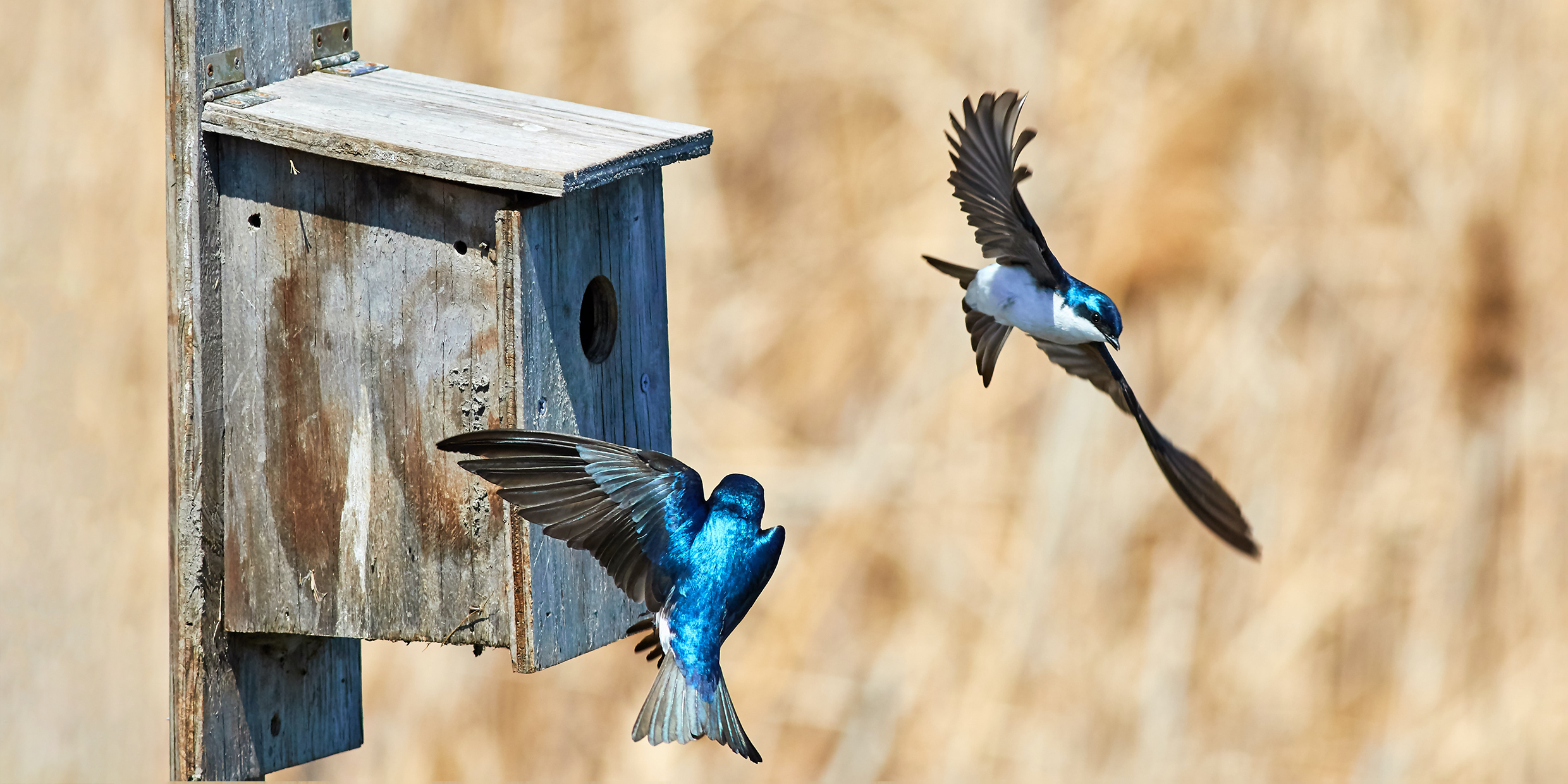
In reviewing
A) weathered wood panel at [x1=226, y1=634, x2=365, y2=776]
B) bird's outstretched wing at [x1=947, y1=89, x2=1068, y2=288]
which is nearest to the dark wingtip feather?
bird's outstretched wing at [x1=947, y1=89, x2=1068, y2=288]

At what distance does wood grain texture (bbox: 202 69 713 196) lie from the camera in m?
2.84

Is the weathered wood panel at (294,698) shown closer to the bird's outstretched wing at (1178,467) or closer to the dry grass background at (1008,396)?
the bird's outstretched wing at (1178,467)

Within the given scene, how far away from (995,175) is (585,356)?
2.55 feet

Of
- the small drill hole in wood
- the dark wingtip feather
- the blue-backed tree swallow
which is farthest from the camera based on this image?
the small drill hole in wood

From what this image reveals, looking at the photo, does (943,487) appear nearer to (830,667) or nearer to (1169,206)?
(830,667)

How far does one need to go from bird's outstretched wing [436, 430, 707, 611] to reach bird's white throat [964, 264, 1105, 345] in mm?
750

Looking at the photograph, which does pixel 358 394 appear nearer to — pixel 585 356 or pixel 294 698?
pixel 585 356

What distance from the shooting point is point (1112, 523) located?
5.89m

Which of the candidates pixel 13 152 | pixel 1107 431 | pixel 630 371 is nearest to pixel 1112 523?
pixel 1107 431

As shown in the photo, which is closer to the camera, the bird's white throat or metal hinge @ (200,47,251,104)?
metal hinge @ (200,47,251,104)

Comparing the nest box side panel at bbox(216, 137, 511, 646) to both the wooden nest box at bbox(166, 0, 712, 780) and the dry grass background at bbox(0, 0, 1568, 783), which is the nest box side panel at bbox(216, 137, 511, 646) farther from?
the dry grass background at bbox(0, 0, 1568, 783)

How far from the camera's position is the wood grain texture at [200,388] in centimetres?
300

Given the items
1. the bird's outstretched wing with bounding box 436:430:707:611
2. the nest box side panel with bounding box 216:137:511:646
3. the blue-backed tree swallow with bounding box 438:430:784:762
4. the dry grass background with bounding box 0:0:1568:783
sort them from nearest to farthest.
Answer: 1. the bird's outstretched wing with bounding box 436:430:707:611
2. the blue-backed tree swallow with bounding box 438:430:784:762
3. the nest box side panel with bounding box 216:137:511:646
4. the dry grass background with bounding box 0:0:1568:783

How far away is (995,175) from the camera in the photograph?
9.52 ft
